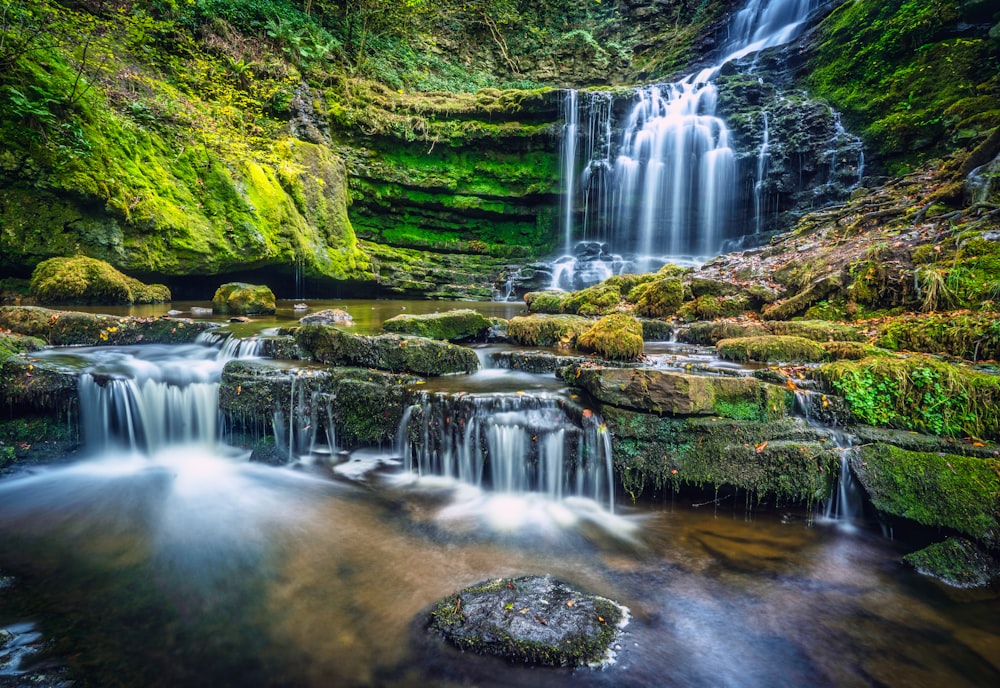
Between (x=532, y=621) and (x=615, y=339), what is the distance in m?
3.70

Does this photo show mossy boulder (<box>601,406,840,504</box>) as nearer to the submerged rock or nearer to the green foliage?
the submerged rock

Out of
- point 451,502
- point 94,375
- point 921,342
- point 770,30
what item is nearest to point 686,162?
point 770,30

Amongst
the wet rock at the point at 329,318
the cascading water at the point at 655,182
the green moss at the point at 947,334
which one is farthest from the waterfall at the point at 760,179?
the wet rock at the point at 329,318

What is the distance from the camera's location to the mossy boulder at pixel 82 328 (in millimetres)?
5480

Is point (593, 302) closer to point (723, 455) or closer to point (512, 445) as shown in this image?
point (512, 445)

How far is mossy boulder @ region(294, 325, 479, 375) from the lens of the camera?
5.00m

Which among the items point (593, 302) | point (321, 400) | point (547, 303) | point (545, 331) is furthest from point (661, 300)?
point (321, 400)

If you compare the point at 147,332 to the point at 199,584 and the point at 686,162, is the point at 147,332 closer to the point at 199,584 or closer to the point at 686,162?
the point at 199,584

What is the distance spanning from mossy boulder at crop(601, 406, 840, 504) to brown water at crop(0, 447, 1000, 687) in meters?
0.25

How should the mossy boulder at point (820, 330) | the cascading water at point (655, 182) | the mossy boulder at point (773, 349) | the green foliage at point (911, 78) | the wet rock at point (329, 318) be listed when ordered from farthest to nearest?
the cascading water at point (655, 182) < the green foliage at point (911, 78) < the wet rock at point (329, 318) < the mossy boulder at point (820, 330) < the mossy boulder at point (773, 349)

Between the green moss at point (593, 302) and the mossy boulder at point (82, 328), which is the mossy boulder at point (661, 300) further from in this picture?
the mossy boulder at point (82, 328)

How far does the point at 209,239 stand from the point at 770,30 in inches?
971

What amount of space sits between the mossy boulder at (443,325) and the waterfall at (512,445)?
218 cm

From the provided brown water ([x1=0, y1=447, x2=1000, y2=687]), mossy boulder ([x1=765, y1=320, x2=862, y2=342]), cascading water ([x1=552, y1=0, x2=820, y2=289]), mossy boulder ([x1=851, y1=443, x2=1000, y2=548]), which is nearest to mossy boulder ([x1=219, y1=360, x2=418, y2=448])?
brown water ([x1=0, y1=447, x2=1000, y2=687])
